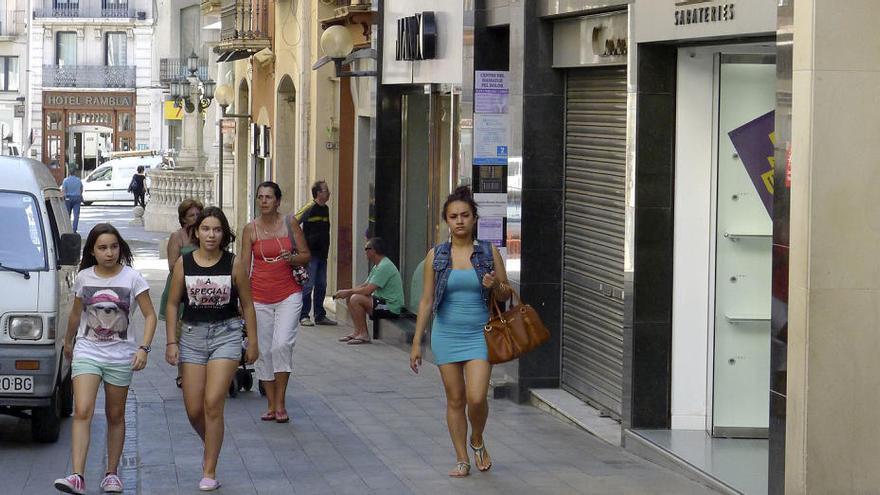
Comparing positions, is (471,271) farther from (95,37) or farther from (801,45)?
(95,37)

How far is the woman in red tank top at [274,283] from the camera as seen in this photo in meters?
12.1

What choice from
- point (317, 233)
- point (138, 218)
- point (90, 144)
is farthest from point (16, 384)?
point (90, 144)

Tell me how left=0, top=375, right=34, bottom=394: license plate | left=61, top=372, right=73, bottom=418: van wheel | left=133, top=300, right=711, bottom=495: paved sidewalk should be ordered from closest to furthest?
left=133, top=300, right=711, bottom=495: paved sidewalk
left=0, top=375, right=34, bottom=394: license plate
left=61, top=372, right=73, bottom=418: van wheel

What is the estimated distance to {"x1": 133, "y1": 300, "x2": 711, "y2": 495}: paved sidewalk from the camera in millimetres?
9633

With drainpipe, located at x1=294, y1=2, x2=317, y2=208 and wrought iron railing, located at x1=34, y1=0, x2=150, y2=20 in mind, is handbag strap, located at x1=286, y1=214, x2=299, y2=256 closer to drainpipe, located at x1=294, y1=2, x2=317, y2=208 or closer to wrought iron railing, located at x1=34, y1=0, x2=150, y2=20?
drainpipe, located at x1=294, y1=2, x2=317, y2=208

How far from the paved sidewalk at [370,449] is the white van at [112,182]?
46.8 metres

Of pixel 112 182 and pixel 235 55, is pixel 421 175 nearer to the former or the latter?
pixel 235 55

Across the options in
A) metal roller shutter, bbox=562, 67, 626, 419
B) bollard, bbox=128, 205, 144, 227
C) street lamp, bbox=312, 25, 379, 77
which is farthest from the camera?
bollard, bbox=128, 205, 144, 227

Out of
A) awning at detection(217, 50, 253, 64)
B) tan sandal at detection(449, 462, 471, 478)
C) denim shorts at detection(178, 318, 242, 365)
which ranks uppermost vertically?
awning at detection(217, 50, 253, 64)

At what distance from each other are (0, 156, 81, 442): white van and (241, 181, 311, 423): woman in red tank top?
1.38m

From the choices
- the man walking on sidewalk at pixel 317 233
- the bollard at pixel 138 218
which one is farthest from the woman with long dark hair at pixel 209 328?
the bollard at pixel 138 218

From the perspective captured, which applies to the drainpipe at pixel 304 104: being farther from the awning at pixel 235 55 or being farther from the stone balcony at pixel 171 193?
the stone balcony at pixel 171 193

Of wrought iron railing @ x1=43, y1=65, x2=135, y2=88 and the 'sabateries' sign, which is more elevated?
wrought iron railing @ x1=43, y1=65, x2=135, y2=88

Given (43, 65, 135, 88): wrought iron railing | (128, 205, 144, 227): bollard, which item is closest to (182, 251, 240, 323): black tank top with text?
(128, 205, 144, 227): bollard
